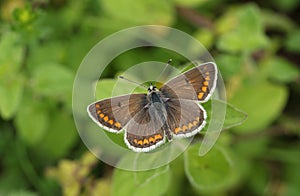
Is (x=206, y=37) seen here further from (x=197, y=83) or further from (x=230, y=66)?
(x=197, y=83)

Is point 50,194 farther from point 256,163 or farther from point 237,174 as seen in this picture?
point 256,163

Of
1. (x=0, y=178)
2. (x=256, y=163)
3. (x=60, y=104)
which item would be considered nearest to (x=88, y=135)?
(x=60, y=104)

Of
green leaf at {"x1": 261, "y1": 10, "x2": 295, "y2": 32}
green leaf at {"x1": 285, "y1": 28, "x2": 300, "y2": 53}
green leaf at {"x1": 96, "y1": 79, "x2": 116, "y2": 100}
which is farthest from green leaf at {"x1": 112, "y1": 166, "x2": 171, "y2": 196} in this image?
green leaf at {"x1": 261, "y1": 10, "x2": 295, "y2": 32}

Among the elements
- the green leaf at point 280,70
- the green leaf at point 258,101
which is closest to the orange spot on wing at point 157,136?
the green leaf at point 258,101

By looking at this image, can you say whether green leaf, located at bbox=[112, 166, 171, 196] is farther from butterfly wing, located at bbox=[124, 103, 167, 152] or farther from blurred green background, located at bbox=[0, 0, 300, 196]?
blurred green background, located at bbox=[0, 0, 300, 196]

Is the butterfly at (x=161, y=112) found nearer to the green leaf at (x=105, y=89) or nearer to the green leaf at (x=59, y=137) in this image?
the green leaf at (x=105, y=89)

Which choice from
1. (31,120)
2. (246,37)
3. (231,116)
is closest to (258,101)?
(246,37)
